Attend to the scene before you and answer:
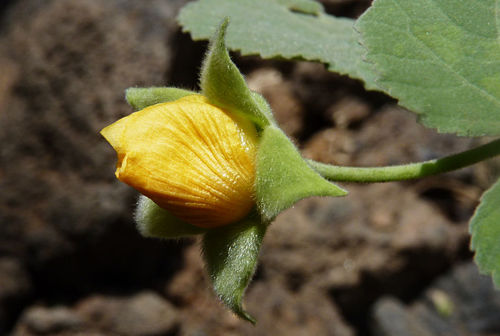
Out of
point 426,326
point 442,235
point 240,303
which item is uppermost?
point 240,303

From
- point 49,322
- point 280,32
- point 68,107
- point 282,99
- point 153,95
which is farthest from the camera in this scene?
point 282,99

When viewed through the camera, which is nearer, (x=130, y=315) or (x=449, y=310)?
(x=130, y=315)

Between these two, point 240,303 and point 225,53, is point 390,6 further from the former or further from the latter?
point 240,303

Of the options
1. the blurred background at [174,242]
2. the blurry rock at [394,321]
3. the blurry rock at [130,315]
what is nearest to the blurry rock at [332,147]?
the blurred background at [174,242]

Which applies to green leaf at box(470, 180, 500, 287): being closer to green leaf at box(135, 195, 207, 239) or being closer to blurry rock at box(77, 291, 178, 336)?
green leaf at box(135, 195, 207, 239)

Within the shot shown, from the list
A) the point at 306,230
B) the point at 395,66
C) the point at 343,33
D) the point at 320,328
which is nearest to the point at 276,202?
the point at 395,66

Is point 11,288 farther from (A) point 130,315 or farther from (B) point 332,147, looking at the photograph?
(B) point 332,147

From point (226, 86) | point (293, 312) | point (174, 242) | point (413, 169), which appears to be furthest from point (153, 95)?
point (293, 312)

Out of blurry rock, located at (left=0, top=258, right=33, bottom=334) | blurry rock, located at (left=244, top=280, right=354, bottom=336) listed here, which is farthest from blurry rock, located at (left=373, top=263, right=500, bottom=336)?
blurry rock, located at (left=0, top=258, right=33, bottom=334)

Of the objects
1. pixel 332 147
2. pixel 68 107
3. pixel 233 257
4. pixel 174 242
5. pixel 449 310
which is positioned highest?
pixel 233 257
